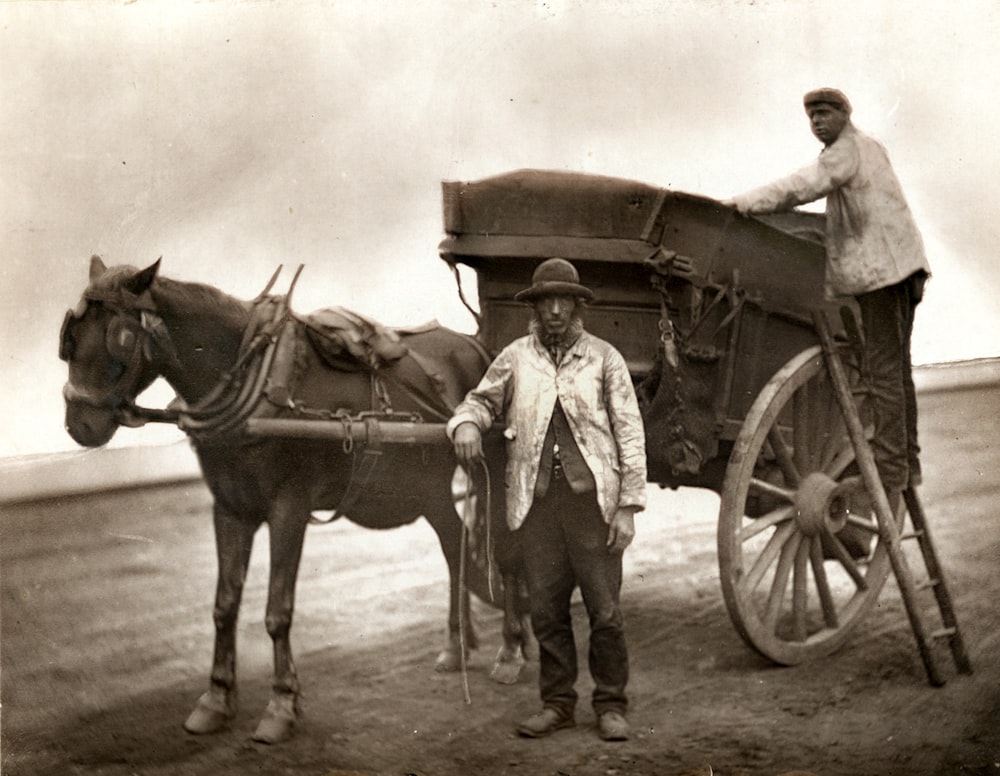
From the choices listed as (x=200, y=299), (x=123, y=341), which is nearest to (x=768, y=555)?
(x=200, y=299)

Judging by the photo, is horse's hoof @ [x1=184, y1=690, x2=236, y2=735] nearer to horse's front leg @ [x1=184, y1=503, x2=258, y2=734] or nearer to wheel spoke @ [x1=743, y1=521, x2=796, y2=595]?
horse's front leg @ [x1=184, y1=503, x2=258, y2=734]

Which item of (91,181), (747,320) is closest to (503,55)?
(747,320)

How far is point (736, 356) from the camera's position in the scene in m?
4.12

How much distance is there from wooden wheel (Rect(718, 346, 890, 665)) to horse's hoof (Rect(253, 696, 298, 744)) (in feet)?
Answer: 5.33

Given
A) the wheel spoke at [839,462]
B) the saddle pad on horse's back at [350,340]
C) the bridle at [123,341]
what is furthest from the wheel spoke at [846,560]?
the bridle at [123,341]

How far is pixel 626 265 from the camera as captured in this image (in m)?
3.95

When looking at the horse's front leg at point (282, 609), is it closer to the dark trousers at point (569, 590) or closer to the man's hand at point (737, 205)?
the dark trousers at point (569, 590)

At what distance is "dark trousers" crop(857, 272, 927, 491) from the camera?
4.11m

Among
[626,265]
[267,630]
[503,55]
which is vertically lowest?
[267,630]

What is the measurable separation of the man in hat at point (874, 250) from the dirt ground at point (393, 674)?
0.32m

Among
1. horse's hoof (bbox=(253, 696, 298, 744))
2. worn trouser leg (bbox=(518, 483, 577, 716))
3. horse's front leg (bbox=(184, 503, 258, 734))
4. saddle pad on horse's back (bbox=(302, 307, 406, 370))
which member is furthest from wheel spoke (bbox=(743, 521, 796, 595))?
horse's front leg (bbox=(184, 503, 258, 734))

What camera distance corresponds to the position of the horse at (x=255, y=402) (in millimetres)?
3771

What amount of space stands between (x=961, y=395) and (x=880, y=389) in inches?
16.4

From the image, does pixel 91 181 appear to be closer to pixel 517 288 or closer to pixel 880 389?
pixel 517 288
